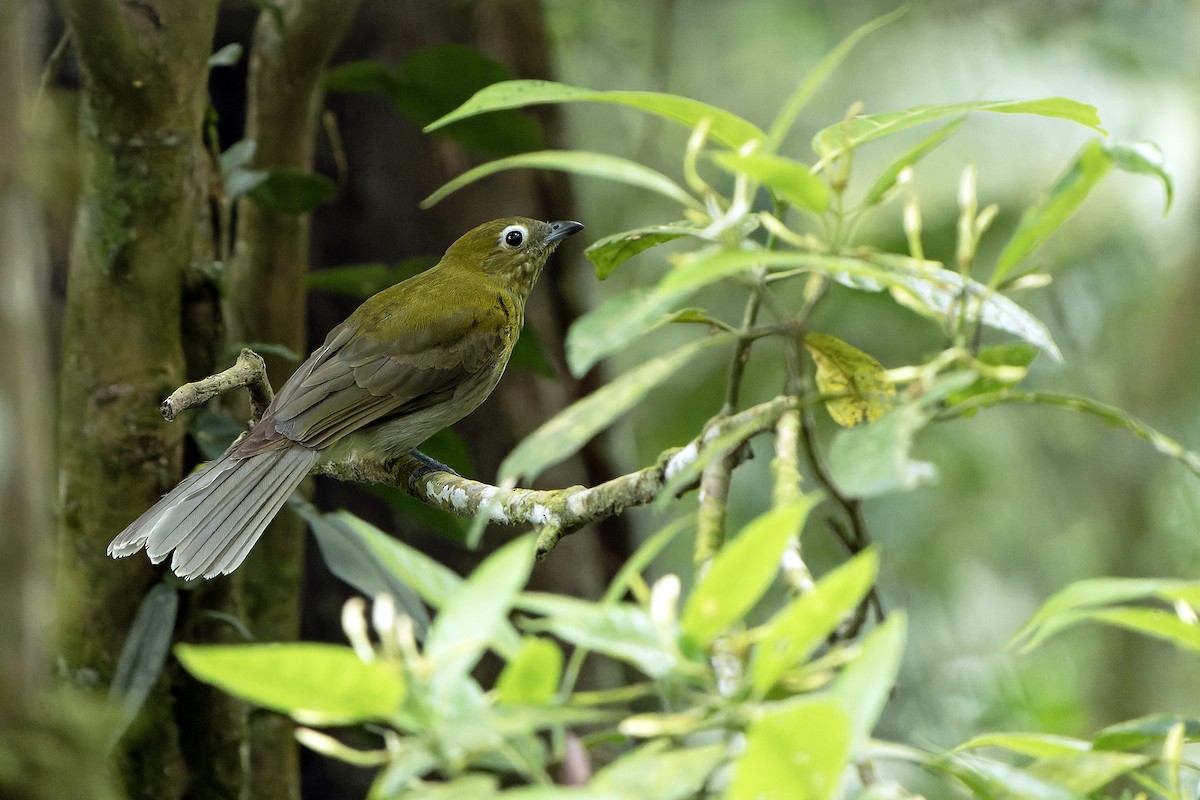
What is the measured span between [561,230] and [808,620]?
397 cm

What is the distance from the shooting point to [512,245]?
4738mm

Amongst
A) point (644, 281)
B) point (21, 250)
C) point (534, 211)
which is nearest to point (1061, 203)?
point (21, 250)

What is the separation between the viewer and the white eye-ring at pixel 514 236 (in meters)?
4.67

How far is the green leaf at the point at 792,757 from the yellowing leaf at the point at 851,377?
0.71 m

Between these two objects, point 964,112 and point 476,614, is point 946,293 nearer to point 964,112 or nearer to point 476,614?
point 964,112

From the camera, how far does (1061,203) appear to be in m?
1.21

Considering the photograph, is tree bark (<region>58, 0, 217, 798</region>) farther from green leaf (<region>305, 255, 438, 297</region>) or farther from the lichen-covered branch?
green leaf (<region>305, 255, 438, 297</region>)

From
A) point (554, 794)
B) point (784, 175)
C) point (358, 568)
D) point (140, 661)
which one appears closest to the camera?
point (554, 794)

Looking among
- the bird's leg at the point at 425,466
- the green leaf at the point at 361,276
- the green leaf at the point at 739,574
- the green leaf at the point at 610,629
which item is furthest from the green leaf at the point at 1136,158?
the green leaf at the point at 361,276

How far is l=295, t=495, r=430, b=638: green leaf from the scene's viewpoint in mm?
3172

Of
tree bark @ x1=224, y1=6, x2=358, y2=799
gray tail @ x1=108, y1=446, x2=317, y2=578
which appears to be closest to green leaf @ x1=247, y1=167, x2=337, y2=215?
tree bark @ x1=224, y1=6, x2=358, y2=799

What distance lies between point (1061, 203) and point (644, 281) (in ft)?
17.1

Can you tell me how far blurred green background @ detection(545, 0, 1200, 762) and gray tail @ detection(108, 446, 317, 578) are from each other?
2120 millimetres

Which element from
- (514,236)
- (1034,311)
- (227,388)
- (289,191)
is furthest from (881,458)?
(1034,311)
